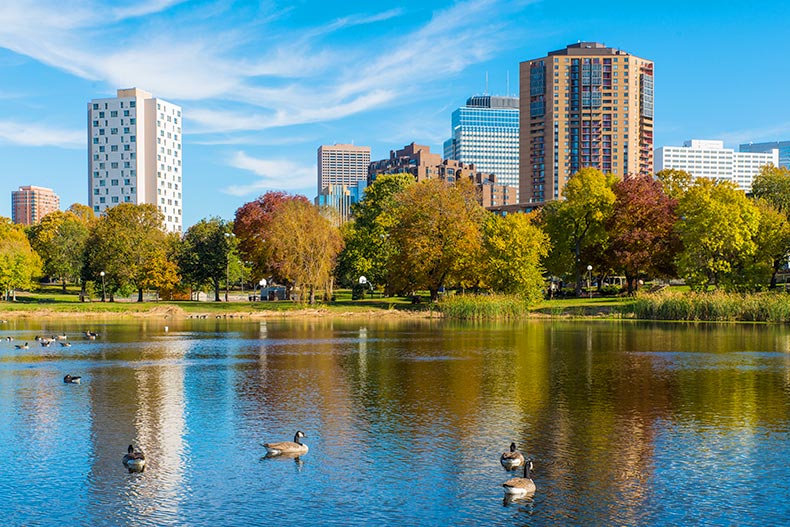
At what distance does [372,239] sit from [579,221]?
99.8 feet

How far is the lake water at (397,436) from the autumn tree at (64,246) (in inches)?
3793

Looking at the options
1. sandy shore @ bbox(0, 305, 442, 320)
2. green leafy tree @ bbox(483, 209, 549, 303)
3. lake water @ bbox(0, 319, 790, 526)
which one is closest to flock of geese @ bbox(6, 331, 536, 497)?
lake water @ bbox(0, 319, 790, 526)

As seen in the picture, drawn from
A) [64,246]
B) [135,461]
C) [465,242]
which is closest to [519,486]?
[135,461]

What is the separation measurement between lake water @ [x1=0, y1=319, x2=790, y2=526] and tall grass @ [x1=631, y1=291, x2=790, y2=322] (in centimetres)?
3001

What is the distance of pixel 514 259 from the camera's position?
3597 inches

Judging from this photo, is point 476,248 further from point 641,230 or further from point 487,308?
point 641,230

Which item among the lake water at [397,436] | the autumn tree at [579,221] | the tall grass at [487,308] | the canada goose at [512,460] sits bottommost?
the lake water at [397,436]

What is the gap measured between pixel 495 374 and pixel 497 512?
20.3 meters

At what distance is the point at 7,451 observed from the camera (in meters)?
21.5

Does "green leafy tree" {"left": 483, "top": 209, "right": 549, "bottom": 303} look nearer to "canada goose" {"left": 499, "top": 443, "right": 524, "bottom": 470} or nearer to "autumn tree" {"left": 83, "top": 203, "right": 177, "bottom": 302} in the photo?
"autumn tree" {"left": 83, "top": 203, "right": 177, "bottom": 302}

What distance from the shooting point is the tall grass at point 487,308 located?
279 feet

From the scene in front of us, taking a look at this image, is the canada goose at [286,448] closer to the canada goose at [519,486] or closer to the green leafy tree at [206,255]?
the canada goose at [519,486]

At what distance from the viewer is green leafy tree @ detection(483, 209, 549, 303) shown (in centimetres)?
9100

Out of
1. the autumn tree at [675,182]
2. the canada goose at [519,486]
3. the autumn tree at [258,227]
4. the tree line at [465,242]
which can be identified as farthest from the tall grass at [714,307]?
the canada goose at [519,486]
